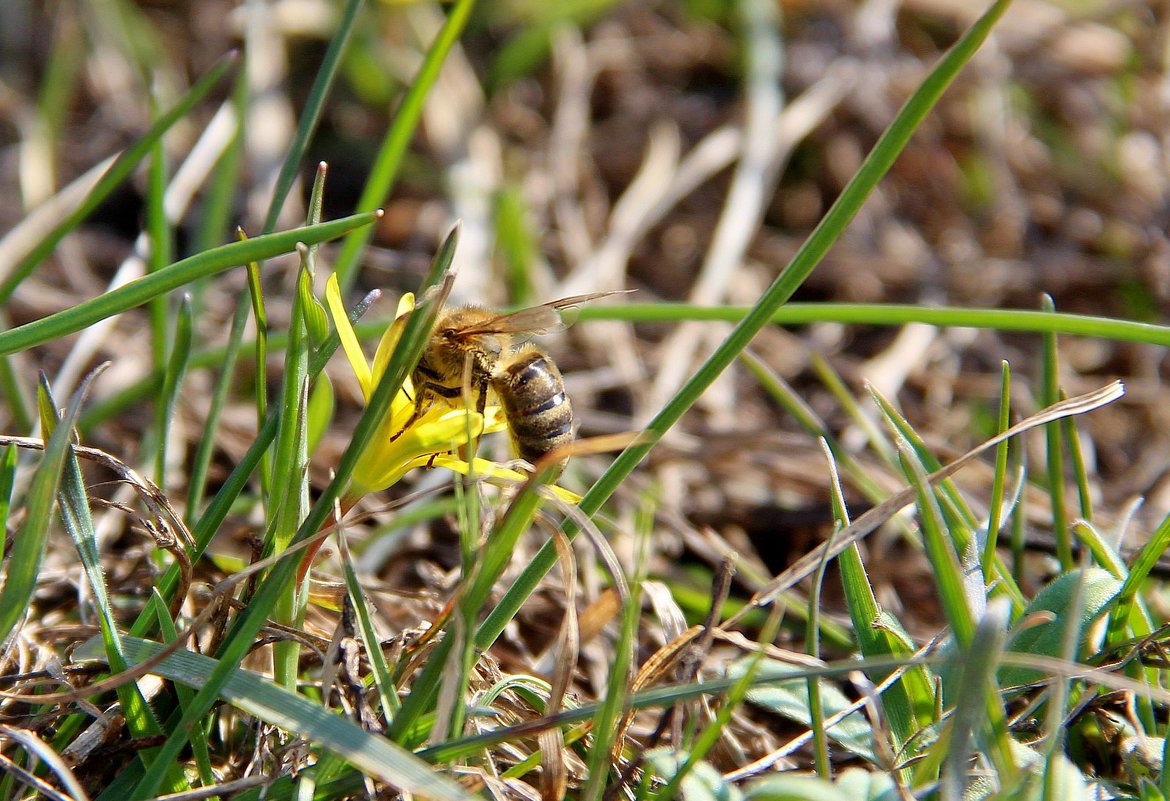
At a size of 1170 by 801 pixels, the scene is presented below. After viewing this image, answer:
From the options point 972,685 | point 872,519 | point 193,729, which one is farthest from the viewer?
point 872,519

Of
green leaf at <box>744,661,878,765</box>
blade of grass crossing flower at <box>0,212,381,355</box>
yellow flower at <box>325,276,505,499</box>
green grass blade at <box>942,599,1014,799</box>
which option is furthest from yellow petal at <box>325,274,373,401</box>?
green grass blade at <box>942,599,1014,799</box>

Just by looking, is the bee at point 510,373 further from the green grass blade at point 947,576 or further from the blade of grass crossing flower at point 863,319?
the green grass blade at point 947,576

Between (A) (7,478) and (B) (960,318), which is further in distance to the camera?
(B) (960,318)

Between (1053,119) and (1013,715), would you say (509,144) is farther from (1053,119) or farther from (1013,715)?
(1013,715)

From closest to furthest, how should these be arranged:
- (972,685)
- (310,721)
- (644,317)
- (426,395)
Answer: (972,685) < (310,721) < (426,395) < (644,317)

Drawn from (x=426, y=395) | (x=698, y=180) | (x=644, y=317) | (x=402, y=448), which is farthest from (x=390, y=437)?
(x=698, y=180)

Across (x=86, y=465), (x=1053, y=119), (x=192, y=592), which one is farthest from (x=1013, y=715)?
Answer: (x=1053, y=119)

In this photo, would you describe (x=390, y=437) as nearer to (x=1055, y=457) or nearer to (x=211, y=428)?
(x=211, y=428)
